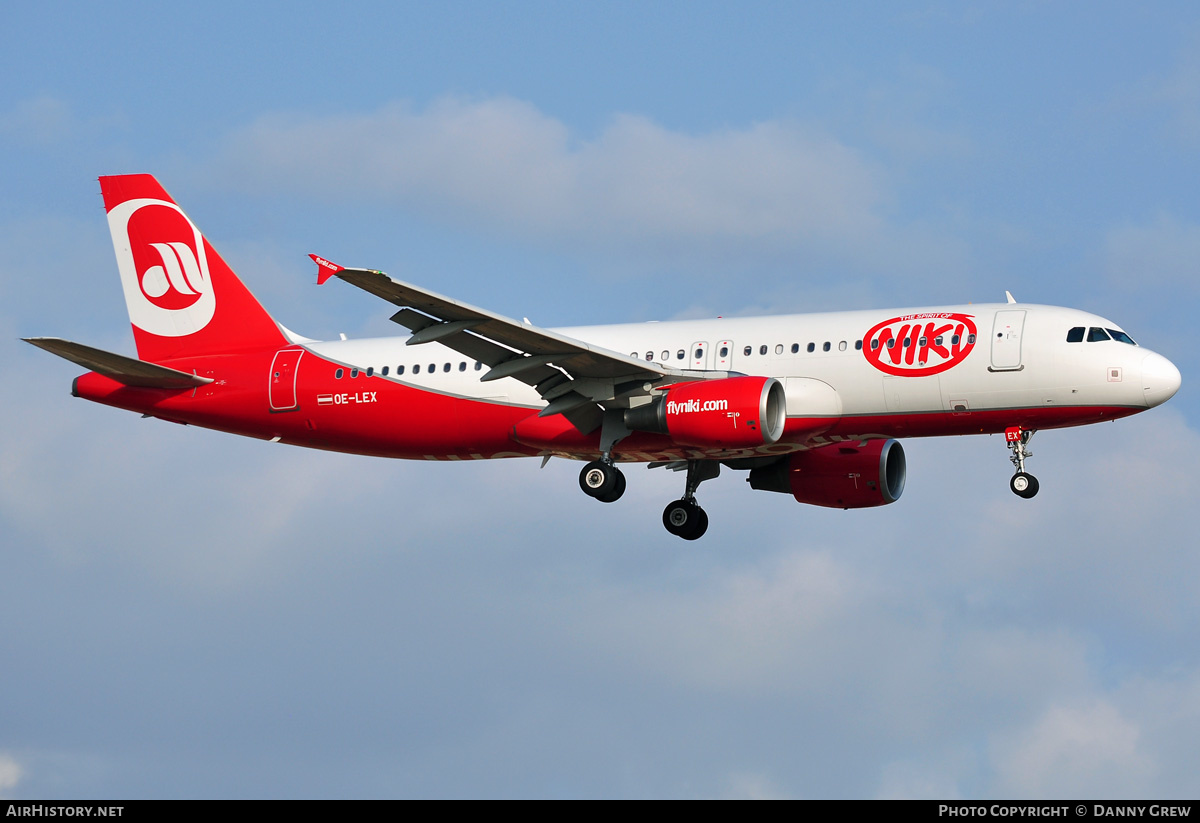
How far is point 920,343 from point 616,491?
8.80 m

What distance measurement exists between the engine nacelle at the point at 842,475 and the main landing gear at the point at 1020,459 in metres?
6.05

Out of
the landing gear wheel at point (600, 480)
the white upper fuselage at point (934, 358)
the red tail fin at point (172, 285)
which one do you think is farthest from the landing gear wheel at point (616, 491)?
the red tail fin at point (172, 285)

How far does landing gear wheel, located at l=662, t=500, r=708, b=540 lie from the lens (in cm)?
Answer: 4606

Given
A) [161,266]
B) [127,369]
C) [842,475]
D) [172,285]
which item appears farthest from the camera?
[161,266]

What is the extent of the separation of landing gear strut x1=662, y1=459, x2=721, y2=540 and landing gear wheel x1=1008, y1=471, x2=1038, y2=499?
956 centimetres

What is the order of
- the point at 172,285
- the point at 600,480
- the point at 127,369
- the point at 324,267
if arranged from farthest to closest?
1. the point at 172,285
2. the point at 127,369
3. the point at 600,480
4. the point at 324,267

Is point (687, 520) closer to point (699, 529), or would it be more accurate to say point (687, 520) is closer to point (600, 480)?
point (699, 529)

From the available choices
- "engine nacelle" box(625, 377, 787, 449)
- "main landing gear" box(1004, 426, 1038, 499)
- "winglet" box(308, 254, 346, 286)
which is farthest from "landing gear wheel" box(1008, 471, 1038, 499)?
"winglet" box(308, 254, 346, 286)

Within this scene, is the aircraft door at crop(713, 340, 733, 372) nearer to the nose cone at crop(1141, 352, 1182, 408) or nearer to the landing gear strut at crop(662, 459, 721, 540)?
the landing gear strut at crop(662, 459, 721, 540)

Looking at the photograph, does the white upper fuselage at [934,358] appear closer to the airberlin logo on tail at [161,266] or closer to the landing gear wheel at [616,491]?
the landing gear wheel at [616,491]

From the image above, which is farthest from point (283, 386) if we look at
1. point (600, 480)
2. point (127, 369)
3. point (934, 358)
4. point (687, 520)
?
point (934, 358)

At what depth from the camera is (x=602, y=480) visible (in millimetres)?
41844

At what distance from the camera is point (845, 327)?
132ft
